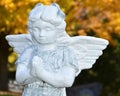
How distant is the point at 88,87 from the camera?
519 inches

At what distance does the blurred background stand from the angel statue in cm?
446

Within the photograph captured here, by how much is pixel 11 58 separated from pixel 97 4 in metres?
5.49

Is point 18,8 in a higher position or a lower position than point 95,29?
higher

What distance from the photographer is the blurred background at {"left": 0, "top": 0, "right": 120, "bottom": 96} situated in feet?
33.3

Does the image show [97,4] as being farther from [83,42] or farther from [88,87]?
[83,42]

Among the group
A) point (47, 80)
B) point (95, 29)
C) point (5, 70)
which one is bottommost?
point (5, 70)

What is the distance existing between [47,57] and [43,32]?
253 mm

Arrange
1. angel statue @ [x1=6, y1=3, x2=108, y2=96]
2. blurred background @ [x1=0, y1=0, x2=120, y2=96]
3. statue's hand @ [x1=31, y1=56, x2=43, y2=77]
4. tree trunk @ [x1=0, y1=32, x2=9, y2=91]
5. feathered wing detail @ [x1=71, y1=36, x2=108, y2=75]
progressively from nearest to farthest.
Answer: statue's hand @ [x1=31, y1=56, x2=43, y2=77], angel statue @ [x1=6, y1=3, x2=108, y2=96], feathered wing detail @ [x1=71, y1=36, x2=108, y2=75], blurred background @ [x1=0, y1=0, x2=120, y2=96], tree trunk @ [x1=0, y1=32, x2=9, y2=91]

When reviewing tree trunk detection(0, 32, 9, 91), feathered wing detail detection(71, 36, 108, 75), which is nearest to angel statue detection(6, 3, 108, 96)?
feathered wing detail detection(71, 36, 108, 75)

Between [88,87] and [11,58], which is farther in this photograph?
[11,58]

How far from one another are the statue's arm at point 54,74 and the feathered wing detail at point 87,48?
0.37 metres

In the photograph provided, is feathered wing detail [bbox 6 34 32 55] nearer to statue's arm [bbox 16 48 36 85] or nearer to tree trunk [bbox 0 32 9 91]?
statue's arm [bbox 16 48 36 85]

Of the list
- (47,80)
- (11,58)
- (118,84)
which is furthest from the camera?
(11,58)

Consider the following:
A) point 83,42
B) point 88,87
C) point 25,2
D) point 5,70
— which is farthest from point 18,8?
point 83,42
